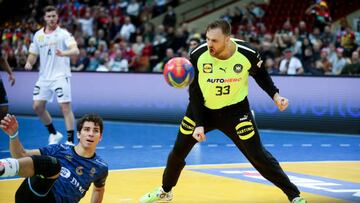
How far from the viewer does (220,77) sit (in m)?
8.41

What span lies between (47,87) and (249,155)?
23.4 feet

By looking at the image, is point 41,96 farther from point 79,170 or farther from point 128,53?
point 128,53

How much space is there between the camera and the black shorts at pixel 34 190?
6590mm

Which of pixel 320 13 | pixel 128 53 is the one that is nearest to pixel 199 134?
pixel 128 53

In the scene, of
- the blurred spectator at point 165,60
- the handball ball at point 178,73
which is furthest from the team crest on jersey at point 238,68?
the blurred spectator at point 165,60

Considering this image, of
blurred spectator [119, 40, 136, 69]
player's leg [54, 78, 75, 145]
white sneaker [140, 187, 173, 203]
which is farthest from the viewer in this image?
blurred spectator [119, 40, 136, 69]

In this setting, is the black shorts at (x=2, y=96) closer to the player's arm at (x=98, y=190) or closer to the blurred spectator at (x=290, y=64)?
the player's arm at (x=98, y=190)

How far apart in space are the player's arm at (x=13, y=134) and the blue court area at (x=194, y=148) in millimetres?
5552

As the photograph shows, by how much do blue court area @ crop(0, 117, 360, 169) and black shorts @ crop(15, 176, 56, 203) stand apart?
541 cm

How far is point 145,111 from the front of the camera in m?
19.9

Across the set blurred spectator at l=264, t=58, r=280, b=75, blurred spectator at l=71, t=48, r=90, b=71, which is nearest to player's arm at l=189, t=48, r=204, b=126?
blurred spectator at l=264, t=58, r=280, b=75

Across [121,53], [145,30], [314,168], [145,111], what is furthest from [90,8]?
[314,168]

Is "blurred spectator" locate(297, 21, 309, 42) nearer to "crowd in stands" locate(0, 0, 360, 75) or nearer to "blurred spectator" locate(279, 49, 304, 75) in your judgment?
"crowd in stands" locate(0, 0, 360, 75)

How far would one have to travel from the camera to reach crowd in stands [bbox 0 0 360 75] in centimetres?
1994
